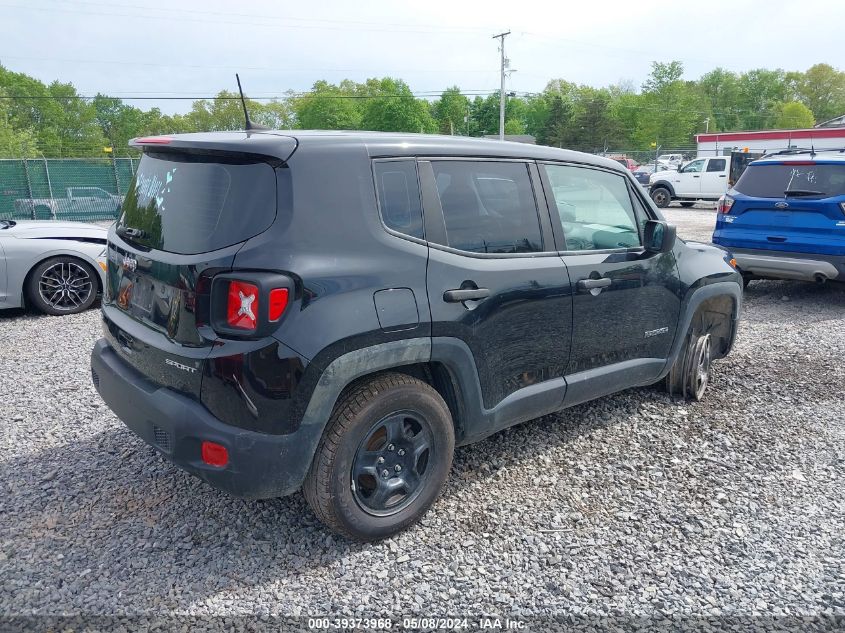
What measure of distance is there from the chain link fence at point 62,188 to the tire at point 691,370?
18.3m

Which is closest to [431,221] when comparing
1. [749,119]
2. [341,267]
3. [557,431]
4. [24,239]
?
[341,267]

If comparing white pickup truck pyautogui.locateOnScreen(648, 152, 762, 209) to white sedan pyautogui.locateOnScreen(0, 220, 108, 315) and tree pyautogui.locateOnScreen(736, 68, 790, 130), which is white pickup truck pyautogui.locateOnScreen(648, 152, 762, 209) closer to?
white sedan pyautogui.locateOnScreen(0, 220, 108, 315)

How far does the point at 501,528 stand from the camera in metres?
3.12

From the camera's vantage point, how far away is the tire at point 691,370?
181 inches

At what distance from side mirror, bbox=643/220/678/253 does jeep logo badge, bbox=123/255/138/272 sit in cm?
289

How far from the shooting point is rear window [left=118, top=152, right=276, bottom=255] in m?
2.57

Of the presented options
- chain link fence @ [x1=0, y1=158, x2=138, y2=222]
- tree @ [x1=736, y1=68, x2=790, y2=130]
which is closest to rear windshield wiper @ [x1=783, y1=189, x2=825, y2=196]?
chain link fence @ [x1=0, y1=158, x2=138, y2=222]

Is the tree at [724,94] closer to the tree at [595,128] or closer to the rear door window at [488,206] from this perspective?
the tree at [595,128]

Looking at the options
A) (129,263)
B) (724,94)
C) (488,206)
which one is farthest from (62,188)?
(724,94)

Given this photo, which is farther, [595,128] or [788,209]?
[595,128]

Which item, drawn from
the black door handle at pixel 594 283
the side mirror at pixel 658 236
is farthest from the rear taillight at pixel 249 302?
the side mirror at pixel 658 236

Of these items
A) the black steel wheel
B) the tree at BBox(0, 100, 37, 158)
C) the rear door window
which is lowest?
the black steel wheel

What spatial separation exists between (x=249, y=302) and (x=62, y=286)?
5824mm

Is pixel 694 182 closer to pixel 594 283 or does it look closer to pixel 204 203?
pixel 594 283
